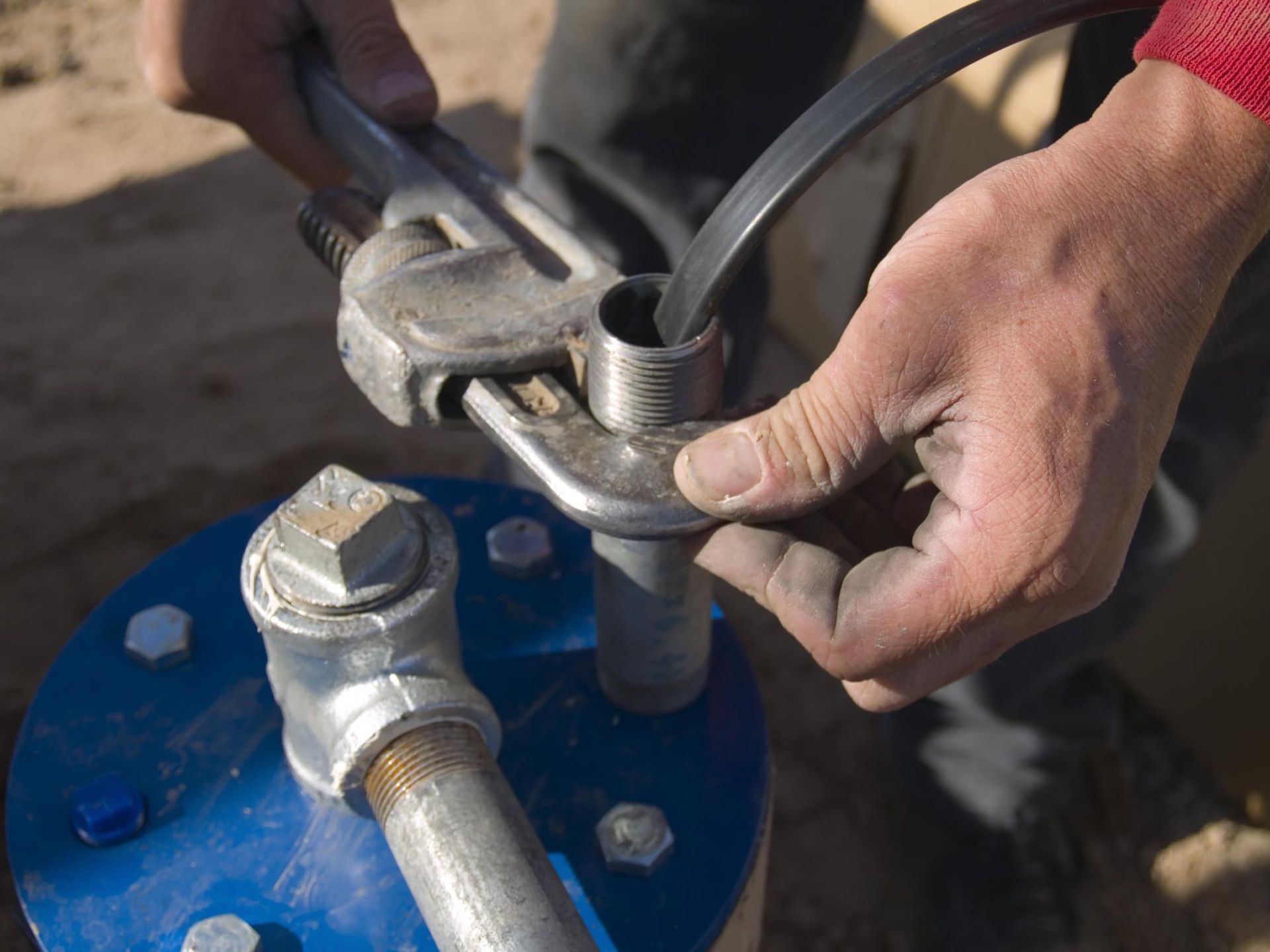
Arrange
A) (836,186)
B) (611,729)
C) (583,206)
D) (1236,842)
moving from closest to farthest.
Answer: (611,729), (583,206), (1236,842), (836,186)

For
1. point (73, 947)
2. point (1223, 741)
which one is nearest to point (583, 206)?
point (73, 947)

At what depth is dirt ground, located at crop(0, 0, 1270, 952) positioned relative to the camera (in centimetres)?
155

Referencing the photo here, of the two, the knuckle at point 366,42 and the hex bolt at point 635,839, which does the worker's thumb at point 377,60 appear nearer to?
the knuckle at point 366,42

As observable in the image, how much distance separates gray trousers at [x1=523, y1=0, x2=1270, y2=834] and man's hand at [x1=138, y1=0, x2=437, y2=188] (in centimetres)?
30

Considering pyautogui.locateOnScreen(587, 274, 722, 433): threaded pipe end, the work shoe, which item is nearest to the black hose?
pyautogui.locateOnScreen(587, 274, 722, 433): threaded pipe end

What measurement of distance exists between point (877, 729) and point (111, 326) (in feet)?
5.00

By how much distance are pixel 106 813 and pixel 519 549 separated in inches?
14.5

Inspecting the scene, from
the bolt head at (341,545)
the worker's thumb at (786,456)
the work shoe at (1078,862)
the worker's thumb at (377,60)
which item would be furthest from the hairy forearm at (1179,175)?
the work shoe at (1078,862)

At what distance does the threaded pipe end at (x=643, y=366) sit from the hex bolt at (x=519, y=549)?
0.81 feet

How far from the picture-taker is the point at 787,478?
0.71m

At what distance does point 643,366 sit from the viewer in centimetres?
70

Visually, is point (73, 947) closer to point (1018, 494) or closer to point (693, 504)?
point (693, 504)

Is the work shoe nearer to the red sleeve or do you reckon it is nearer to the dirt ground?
the dirt ground

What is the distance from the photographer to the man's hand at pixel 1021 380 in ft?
2.21
